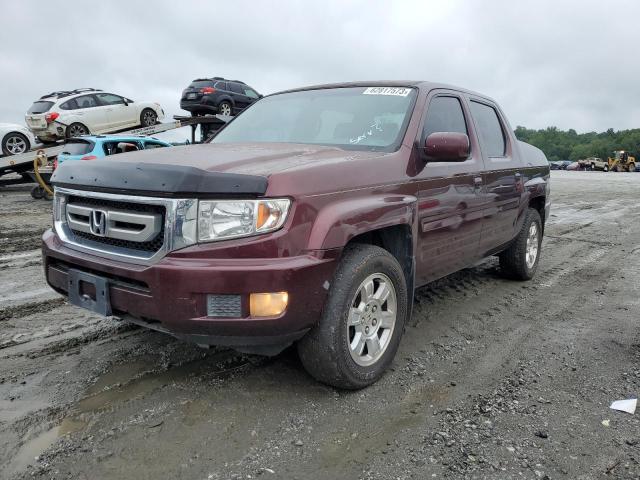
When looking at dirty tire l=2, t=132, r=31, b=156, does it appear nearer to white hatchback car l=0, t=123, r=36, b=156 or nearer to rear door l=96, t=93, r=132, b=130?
white hatchback car l=0, t=123, r=36, b=156

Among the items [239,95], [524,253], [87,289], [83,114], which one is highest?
[239,95]

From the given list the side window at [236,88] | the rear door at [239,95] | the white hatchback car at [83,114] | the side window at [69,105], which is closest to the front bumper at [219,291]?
the white hatchback car at [83,114]

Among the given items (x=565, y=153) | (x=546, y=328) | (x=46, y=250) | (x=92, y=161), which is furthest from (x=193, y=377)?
(x=565, y=153)

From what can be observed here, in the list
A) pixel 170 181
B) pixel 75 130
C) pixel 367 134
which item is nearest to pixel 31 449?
pixel 170 181

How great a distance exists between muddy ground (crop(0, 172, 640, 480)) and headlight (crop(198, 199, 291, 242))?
0.96 meters

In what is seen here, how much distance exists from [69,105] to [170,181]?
50.5ft

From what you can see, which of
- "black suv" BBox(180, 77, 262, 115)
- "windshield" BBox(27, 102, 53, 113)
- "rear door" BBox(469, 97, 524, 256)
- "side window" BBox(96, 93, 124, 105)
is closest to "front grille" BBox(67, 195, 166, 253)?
"rear door" BBox(469, 97, 524, 256)

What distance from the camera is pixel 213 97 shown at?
17.5 meters

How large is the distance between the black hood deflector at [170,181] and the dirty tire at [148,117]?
16209mm

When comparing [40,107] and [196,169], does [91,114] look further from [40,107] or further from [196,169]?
[196,169]

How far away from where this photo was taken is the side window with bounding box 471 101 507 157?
4.49 m

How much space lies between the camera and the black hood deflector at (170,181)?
240cm

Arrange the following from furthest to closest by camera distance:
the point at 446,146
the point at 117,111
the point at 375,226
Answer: the point at 117,111 < the point at 446,146 < the point at 375,226

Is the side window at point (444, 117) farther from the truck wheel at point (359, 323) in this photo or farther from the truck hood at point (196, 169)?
the truck wheel at point (359, 323)
